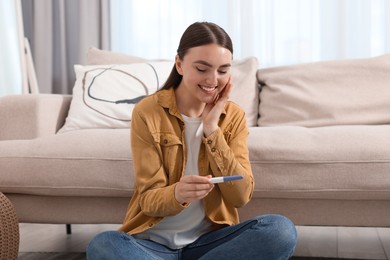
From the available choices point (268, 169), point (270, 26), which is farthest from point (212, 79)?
point (270, 26)

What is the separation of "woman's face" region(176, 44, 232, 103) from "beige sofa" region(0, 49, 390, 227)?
17.4 inches

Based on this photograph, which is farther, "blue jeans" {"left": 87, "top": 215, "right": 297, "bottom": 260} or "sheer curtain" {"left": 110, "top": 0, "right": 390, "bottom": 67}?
"sheer curtain" {"left": 110, "top": 0, "right": 390, "bottom": 67}

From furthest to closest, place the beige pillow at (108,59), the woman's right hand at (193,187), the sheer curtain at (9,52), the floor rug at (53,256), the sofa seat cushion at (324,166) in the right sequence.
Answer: the sheer curtain at (9,52) → the beige pillow at (108,59) → the floor rug at (53,256) → the sofa seat cushion at (324,166) → the woman's right hand at (193,187)

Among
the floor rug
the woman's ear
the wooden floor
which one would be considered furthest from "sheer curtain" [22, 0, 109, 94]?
the woman's ear

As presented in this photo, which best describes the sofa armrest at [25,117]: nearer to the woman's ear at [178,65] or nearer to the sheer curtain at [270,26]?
the woman's ear at [178,65]

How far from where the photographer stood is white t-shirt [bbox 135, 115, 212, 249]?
1.50 m

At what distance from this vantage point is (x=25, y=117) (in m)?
2.37

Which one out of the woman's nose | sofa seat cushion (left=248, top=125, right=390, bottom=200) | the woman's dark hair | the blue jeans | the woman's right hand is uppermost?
the woman's dark hair

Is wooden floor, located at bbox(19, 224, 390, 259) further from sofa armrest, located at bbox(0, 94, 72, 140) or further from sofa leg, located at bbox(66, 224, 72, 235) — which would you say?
sofa armrest, located at bbox(0, 94, 72, 140)

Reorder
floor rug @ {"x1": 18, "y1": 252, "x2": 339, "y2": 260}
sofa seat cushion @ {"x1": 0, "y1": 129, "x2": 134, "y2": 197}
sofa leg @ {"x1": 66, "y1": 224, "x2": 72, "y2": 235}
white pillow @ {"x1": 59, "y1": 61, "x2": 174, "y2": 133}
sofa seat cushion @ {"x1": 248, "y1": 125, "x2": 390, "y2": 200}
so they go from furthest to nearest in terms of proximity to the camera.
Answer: sofa leg @ {"x1": 66, "y1": 224, "x2": 72, "y2": 235} → white pillow @ {"x1": 59, "y1": 61, "x2": 174, "y2": 133} → floor rug @ {"x1": 18, "y1": 252, "x2": 339, "y2": 260} → sofa seat cushion @ {"x1": 0, "y1": 129, "x2": 134, "y2": 197} → sofa seat cushion @ {"x1": 248, "y1": 125, "x2": 390, "y2": 200}

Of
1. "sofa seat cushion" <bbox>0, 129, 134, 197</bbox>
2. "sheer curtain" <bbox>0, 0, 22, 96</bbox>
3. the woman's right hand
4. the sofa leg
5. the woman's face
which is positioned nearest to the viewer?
the woman's right hand

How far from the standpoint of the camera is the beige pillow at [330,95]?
2.36 metres

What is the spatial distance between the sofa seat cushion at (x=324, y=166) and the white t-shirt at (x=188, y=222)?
358 millimetres

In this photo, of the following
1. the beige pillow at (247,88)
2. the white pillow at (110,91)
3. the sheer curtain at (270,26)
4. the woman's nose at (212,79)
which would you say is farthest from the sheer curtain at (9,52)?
the woman's nose at (212,79)
